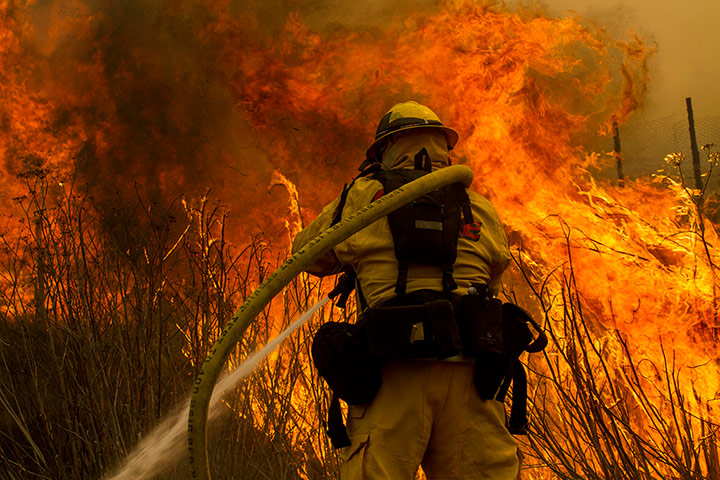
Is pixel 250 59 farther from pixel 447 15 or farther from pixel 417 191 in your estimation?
pixel 417 191

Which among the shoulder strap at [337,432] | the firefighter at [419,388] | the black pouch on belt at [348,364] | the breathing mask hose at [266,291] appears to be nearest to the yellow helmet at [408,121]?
the firefighter at [419,388]

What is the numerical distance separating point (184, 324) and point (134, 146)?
23.6 ft

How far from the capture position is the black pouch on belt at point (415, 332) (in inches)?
90.0

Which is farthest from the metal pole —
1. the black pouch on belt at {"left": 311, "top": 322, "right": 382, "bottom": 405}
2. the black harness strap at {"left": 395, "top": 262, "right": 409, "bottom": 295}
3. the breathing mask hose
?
the black pouch on belt at {"left": 311, "top": 322, "right": 382, "bottom": 405}

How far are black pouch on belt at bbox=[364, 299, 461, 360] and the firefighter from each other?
0.04 ft

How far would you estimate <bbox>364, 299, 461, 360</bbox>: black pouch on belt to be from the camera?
229cm

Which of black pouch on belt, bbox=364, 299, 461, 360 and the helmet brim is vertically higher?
the helmet brim

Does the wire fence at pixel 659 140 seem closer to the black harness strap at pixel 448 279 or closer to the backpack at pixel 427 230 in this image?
the backpack at pixel 427 230

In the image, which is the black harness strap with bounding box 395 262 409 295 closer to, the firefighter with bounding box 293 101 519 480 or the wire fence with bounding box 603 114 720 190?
the firefighter with bounding box 293 101 519 480

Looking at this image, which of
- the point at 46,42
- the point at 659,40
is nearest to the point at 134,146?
the point at 46,42

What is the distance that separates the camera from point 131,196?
11.4m

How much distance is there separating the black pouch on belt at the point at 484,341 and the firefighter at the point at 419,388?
0.04 meters

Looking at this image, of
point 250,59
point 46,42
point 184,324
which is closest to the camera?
point 184,324

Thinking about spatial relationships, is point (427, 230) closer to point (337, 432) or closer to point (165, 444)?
point (337, 432)
